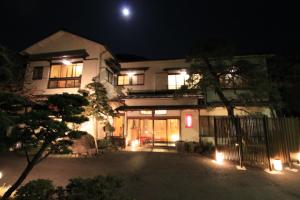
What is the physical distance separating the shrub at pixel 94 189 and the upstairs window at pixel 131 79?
47.5ft

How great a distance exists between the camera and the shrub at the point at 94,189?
4141 millimetres

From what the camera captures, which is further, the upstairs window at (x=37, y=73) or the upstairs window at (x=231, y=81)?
the upstairs window at (x=37, y=73)

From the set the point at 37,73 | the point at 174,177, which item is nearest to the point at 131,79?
the point at 37,73

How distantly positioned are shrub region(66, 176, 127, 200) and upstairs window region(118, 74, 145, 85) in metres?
14.5

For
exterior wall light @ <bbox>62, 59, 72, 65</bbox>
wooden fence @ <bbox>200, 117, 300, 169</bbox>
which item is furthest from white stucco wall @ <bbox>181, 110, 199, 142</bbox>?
exterior wall light @ <bbox>62, 59, 72, 65</bbox>

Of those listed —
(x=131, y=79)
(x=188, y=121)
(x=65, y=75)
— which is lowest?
(x=188, y=121)

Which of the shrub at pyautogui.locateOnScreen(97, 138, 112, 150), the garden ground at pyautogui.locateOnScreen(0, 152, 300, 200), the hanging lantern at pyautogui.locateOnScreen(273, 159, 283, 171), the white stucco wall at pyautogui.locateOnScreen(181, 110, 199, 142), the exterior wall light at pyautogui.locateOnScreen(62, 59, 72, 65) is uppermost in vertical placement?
the exterior wall light at pyautogui.locateOnScreen(62, 59, 72, 65)

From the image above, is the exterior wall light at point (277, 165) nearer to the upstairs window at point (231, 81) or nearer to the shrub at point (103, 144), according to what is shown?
the upstairs window at point (231, 81)

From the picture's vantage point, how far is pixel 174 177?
7.27m

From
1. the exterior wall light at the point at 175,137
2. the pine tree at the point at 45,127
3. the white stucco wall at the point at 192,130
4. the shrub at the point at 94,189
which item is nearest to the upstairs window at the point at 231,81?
the white stucco wall at the point at 192,130

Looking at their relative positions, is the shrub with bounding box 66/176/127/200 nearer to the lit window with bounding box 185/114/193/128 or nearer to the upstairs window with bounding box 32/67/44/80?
the lit window with bounding box 185/114/193/128

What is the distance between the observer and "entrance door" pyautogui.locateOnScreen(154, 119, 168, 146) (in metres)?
16.8

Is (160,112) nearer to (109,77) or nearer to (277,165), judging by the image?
(109,77)

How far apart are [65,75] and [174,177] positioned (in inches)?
515
